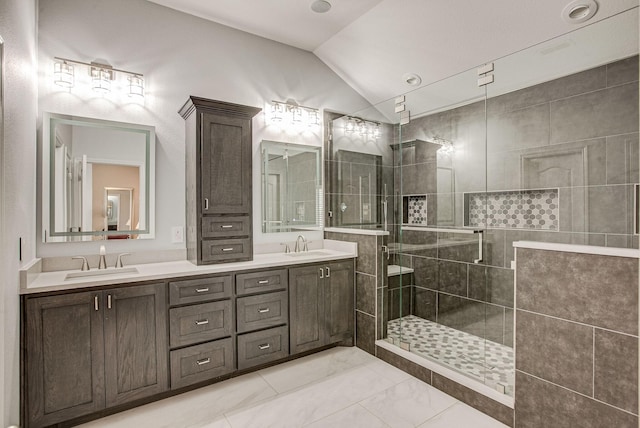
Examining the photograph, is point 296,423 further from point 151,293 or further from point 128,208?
point 128,208

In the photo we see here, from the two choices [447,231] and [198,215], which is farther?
[447,231]

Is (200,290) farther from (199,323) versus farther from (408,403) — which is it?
(408,403)

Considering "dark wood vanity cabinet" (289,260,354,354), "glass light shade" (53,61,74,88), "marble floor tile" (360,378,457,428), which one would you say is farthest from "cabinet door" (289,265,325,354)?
"glass light shade" (53,61,74,88)

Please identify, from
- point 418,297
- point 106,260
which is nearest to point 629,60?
point 418,297

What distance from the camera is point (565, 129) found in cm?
226

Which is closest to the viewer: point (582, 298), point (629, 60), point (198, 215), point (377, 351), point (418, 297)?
point (582, 298)

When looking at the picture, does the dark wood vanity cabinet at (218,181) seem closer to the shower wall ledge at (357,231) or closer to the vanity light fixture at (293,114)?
the vanity light fixture at (293,114)

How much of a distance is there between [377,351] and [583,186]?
6.72 ft

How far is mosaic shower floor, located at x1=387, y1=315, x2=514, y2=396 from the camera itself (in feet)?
7.07

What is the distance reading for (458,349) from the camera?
2.66m

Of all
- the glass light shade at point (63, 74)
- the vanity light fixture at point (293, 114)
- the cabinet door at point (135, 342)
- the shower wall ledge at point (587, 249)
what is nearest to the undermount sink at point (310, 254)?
the cabinet door at point (135, 342)

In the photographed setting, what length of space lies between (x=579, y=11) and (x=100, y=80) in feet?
11.4

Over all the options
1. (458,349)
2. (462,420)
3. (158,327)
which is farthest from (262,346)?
(458,349)

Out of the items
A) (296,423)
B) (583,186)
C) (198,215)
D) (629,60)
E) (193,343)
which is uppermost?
(629,60)
